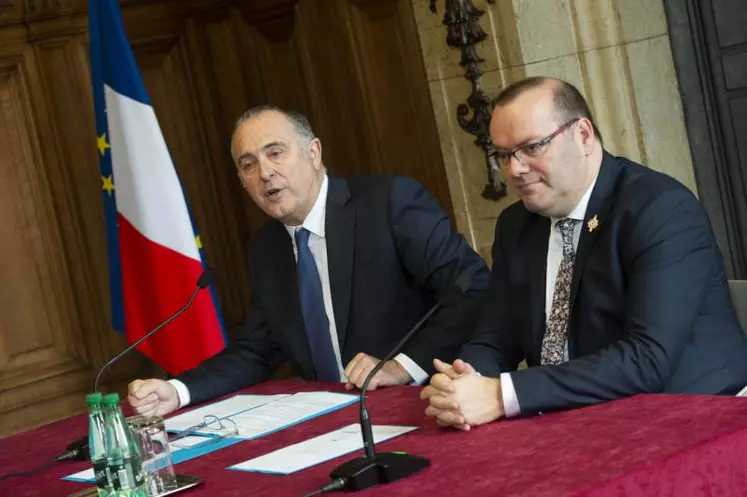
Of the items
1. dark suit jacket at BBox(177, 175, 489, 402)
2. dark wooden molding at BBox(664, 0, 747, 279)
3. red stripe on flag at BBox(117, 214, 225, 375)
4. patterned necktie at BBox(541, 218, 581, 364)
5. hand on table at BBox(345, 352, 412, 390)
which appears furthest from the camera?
red stripe on flag at BBox(117, 214, 225, 375)

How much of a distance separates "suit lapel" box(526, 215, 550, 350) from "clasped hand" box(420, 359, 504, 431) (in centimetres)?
53

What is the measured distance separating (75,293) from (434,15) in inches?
85.6

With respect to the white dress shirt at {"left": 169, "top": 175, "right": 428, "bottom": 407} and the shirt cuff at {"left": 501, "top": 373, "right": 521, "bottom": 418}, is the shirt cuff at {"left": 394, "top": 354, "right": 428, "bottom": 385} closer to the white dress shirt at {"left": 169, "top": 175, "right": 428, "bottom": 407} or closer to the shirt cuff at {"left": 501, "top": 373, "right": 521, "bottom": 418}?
the white dress shirt at {"left": 169, "top": 175, "right": 428, "bottom": 407}

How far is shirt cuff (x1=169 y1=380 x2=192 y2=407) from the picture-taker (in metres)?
3.59

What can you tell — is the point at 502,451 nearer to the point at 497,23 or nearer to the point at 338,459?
the point at 338,459

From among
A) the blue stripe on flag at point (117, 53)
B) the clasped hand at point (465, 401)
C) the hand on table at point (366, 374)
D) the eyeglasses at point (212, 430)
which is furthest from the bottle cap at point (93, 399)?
the blue stripe on flag at point (117, 53)

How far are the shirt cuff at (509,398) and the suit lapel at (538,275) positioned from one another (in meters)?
0.55

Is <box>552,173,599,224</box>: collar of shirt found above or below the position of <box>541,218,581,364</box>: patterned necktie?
above

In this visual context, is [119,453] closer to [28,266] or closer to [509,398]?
[509,398]

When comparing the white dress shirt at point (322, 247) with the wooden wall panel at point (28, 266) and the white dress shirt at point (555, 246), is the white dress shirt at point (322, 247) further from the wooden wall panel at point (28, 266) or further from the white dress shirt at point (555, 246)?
the wooden wall panel at point (28, 266)

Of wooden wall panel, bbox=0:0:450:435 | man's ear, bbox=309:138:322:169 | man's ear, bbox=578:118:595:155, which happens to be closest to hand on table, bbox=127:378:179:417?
man's ear, bbox=309:138:322:169

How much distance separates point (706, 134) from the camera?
486 centimetres

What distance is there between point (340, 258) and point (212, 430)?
85 cm

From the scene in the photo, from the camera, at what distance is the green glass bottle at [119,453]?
2.44 m
